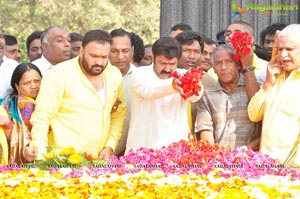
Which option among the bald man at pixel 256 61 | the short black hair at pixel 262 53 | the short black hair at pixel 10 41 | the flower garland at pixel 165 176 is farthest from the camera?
the short black hair at pixel 10 41

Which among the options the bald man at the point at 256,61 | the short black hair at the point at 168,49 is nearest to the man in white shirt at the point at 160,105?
the short black hair at the point at 168,49

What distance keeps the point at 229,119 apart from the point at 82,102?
52.8 inches

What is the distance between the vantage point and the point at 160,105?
9.46 metres

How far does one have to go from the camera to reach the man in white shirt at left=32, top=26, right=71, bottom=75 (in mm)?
10828

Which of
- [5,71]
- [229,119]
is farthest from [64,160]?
[5,71]

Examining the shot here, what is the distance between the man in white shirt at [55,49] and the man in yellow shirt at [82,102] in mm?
1139

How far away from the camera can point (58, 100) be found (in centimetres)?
952

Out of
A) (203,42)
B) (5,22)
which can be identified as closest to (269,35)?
(203,42)

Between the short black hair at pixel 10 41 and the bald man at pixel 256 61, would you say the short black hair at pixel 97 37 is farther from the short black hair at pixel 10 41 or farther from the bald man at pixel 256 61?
the short black hair at pixel 10 41

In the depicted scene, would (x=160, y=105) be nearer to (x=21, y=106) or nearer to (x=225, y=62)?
(x=225, y=62)

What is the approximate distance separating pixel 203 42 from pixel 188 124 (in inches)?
48.9

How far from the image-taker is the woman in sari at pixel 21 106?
945 cm

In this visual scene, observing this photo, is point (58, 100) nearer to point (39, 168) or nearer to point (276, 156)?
point (39, 168)

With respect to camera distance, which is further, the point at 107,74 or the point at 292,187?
the point at 107,74
